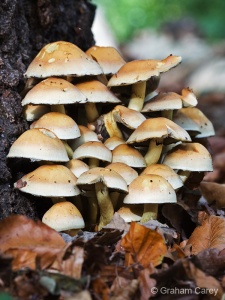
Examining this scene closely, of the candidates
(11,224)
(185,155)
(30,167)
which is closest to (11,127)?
(30,167)

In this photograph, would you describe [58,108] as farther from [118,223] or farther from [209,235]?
[209,235]

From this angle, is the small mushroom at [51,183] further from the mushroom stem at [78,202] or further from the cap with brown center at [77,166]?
the mushroom stem at [78,202]

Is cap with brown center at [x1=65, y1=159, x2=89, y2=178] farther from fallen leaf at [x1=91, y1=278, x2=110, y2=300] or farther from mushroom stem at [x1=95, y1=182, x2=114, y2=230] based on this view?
fallen leaf at [x1=91, y1=278, x2=110, y2=300]

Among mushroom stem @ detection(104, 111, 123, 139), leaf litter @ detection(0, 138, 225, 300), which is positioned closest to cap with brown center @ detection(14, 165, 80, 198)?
leaf litter @ detection(0, 138, 225, 300)

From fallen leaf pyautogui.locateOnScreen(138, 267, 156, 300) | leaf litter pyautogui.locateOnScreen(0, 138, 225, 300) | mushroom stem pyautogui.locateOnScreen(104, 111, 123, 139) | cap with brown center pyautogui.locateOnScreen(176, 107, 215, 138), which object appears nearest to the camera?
leaf litter pyautogui.locateOnScreen(0, 138, 225, 300)

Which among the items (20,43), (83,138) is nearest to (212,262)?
(83,138)

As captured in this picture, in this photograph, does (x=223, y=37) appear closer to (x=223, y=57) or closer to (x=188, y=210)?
(x=223, y=57)

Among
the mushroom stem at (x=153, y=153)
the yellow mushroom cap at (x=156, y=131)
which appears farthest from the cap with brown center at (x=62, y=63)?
the mushroom stem at (x=153, y=153)
